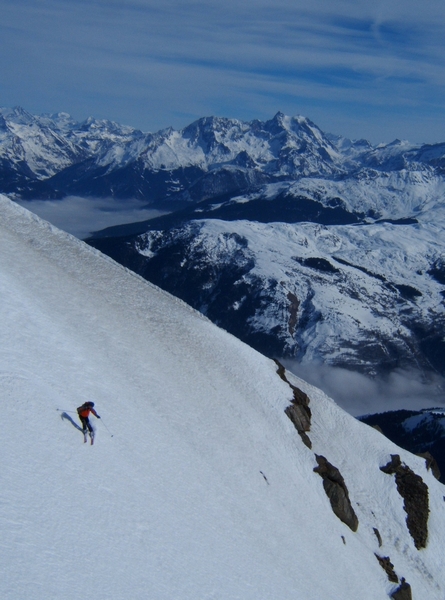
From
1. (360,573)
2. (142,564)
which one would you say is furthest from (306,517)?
(142,564)

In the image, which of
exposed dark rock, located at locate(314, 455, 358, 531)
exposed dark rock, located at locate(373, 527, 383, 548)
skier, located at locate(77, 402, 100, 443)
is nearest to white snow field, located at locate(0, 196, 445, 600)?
exposed dark rock, located at locate(373, 527, 383, 548)

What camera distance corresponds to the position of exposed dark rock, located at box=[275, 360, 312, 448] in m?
43.9

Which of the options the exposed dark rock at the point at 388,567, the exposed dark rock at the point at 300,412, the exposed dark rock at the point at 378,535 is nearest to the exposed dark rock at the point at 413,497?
the exposed dark rock at the point at 378,535

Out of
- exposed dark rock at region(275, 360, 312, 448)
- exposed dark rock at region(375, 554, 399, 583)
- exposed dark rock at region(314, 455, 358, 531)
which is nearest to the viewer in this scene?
exposed dark rock at region(375, 554, 399, 583)

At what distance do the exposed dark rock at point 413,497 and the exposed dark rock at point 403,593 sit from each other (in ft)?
19.8

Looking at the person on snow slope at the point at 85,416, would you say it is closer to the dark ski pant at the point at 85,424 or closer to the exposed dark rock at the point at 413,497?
the dark ski pant at the point at 85,424

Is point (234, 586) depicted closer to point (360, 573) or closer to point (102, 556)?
point (102, 556)

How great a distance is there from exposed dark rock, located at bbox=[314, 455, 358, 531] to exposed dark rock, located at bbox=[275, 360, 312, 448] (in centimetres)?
233

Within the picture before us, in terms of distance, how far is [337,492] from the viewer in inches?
1574

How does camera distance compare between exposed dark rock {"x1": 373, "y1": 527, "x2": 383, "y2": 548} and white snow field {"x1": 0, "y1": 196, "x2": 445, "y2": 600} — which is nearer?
white snow field {"x1": 0, "y1": 196, "x2": 445, "y2": 600}

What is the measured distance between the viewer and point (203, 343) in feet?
157

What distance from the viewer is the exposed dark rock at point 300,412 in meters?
43.9

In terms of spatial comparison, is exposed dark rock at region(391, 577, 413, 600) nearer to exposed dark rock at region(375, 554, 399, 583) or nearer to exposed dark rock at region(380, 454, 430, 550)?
exposed dark rock at region(375, 554, 399, 583)

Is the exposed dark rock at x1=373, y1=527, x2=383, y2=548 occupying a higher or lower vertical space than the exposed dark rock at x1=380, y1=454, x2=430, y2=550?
lower
